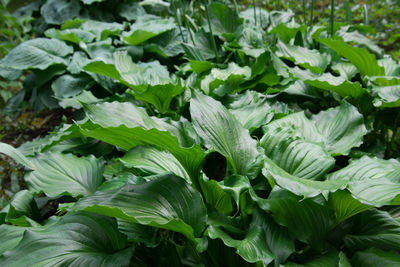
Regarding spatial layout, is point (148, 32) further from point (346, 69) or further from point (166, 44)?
point (346, 69)

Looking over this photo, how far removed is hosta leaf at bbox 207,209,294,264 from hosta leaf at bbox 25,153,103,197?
0.61 m

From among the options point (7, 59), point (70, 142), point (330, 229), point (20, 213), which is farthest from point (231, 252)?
point (7, 59)

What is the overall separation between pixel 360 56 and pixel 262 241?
131 cm

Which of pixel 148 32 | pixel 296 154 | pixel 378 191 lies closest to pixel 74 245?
pixel 296 154

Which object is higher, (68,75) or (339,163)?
(68,75)

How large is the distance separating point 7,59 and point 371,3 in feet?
13.5

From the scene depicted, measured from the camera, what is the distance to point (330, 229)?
1117 mm

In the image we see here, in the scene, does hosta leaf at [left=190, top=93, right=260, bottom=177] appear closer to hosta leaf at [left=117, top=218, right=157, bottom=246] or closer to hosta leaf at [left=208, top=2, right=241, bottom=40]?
hosta leaf at [left=117, top=218, right=157, bottom=246]

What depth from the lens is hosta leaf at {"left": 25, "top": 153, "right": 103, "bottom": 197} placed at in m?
1.36

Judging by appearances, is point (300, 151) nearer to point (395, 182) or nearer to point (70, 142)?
point (395, 182)

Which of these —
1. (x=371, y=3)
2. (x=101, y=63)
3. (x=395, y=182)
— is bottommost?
(x=371, y=3)

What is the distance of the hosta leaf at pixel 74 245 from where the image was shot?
94cm

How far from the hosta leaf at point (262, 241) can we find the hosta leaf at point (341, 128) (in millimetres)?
460

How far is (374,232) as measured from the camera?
112cm
